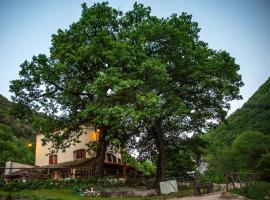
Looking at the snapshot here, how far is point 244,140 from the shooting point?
66312 millimetres

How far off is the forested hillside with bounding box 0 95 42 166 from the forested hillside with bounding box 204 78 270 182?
39360 mm

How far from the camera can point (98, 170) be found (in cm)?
3091

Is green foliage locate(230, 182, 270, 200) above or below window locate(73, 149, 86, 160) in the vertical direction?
below

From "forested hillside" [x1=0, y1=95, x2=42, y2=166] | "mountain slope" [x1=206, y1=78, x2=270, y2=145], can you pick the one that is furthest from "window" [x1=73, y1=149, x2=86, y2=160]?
"mountain slope" [x1=206, y1=78, x2=270, y2=145]

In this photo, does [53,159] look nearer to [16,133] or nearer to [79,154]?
[79,154]

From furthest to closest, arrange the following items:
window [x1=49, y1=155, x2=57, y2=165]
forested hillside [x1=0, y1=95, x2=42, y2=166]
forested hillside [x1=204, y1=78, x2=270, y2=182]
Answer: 1. forested hillside [x1=204, y1=78, x2=270, y2=182]
2. window [x1=49, y1=155, x2=57, y2=165]
3. forested hillside [x1=0, y1=95, x2=42, y2=166]

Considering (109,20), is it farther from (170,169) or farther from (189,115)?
(170,169)

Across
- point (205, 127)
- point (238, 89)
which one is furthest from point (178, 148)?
point (238, 89)

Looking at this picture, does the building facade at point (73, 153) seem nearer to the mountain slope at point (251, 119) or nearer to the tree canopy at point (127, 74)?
the tree canopy at point (127, 74)

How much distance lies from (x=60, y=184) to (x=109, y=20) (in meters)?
18.1

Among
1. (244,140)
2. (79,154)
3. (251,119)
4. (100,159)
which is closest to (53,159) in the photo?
(79,154)

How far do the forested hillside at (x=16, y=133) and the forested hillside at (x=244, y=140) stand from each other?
39360 mm

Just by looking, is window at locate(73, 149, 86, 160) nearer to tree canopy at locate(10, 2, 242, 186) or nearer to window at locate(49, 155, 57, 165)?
window at locate(49, 155, 57, 165)

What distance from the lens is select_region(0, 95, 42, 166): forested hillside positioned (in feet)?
98.3
